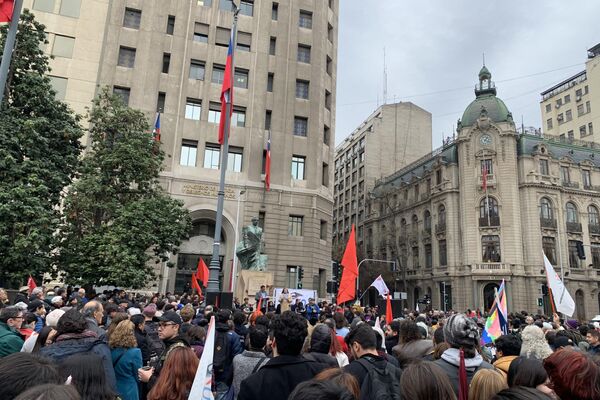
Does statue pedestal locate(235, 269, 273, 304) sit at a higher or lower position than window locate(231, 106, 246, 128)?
lower

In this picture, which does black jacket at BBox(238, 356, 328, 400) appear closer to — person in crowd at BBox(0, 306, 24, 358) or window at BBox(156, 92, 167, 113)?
person in crowd at BBox(0, 306, 24, 358)

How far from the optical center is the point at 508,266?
145 feet

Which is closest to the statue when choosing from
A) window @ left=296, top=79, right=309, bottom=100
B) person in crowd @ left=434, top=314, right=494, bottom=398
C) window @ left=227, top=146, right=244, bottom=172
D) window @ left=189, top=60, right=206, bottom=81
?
window @ left=227, top=146, right=244, bottom=172

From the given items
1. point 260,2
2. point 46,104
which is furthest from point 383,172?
point 46,104

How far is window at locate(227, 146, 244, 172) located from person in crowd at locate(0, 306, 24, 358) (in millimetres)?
28045

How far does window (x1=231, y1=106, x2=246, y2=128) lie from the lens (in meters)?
34.6

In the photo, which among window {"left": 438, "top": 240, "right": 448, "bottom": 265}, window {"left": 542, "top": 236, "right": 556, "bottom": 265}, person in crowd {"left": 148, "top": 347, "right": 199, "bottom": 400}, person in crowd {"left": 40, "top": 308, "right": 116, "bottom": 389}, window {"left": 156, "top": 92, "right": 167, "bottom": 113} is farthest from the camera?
window {"left": 438, "top": 240, "right": 448, "bottom": 265}

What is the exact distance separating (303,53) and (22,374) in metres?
38.4

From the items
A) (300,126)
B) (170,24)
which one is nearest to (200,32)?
(170,24)

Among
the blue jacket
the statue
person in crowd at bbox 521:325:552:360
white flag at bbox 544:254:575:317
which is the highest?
the statue

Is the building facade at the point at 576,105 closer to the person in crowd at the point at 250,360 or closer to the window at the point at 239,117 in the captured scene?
the window at the point at 239,117

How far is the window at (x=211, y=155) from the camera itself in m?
33.5

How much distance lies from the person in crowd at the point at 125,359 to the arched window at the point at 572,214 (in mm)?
54627

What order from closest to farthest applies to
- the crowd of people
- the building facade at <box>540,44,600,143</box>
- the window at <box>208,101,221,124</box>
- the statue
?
1. the crowd of people
2. the statue
3. the window at <box>208,101,221,124</box>
4. the building facade at <box>540,44,600,143</box>
